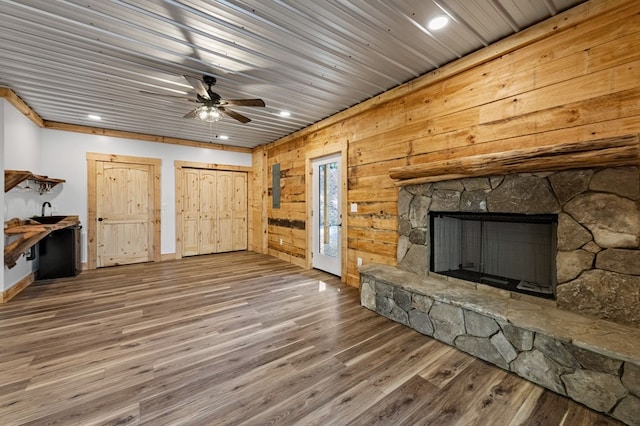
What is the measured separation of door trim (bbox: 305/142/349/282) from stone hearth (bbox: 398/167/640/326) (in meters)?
2.12

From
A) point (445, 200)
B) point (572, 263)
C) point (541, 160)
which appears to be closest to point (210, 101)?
point (445, 200)

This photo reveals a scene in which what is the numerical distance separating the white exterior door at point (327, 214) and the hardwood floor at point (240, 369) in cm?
124

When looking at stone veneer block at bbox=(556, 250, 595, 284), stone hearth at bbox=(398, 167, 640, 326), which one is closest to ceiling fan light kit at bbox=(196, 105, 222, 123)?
stone hearth at bbox=(398, 167, 640, 326)

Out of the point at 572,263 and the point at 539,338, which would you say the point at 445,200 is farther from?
the point at 539,338

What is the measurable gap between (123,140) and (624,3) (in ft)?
23.7

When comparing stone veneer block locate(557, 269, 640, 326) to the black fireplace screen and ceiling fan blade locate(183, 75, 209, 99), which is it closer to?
the black fireplace screen

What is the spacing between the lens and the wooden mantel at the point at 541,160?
1787 millimetres

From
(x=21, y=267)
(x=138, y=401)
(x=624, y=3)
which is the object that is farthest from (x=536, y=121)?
(x=21, y=267)

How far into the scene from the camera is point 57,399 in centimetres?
172

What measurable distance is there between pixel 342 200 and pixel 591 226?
288 centimetres

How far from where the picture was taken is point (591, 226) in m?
1.98

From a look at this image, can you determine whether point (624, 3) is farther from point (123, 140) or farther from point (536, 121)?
point (123, 140)

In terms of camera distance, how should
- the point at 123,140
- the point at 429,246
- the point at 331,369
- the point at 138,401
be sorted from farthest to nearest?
the point at 123,140, the point at 429,246, the point at 331,369, the point at 138,401

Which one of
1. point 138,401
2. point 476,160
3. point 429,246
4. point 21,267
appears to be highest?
point 476,160
